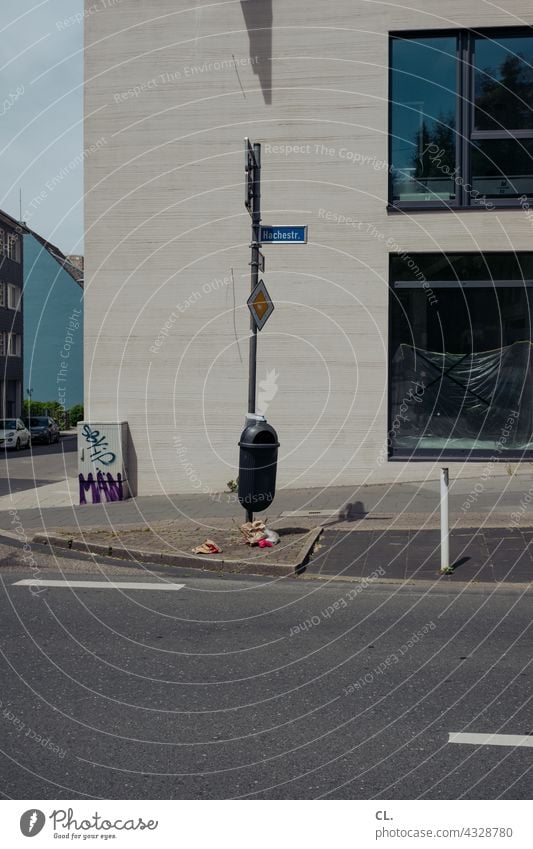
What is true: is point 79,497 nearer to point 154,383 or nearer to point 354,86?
point 154,383

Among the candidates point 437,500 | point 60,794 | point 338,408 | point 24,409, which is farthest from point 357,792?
point 24,409

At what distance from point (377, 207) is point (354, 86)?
216 cm

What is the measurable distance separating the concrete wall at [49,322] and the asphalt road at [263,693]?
52.0 m

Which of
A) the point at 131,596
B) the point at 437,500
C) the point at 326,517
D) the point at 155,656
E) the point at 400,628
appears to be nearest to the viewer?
the point at 155,656

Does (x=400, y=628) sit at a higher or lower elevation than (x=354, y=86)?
lower

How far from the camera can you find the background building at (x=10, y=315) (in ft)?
179

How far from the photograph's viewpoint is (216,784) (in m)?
4.25

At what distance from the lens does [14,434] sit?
42.9 metres

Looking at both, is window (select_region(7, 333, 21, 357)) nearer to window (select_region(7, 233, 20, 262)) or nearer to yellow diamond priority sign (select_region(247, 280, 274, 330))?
window (select_region(7, 233, 20, 262))

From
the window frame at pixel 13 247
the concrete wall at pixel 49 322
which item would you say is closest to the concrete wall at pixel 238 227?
the window frame at pixel 13 247

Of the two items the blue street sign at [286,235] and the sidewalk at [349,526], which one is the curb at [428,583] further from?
the blue street sign at [286,235]

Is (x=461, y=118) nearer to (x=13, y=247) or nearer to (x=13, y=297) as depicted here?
(x=13, y=247)

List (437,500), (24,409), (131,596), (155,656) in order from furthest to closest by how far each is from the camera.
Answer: (24,409)
(437,500)
(131,596)
(155,656)

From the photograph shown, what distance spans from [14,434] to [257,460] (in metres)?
34.3
